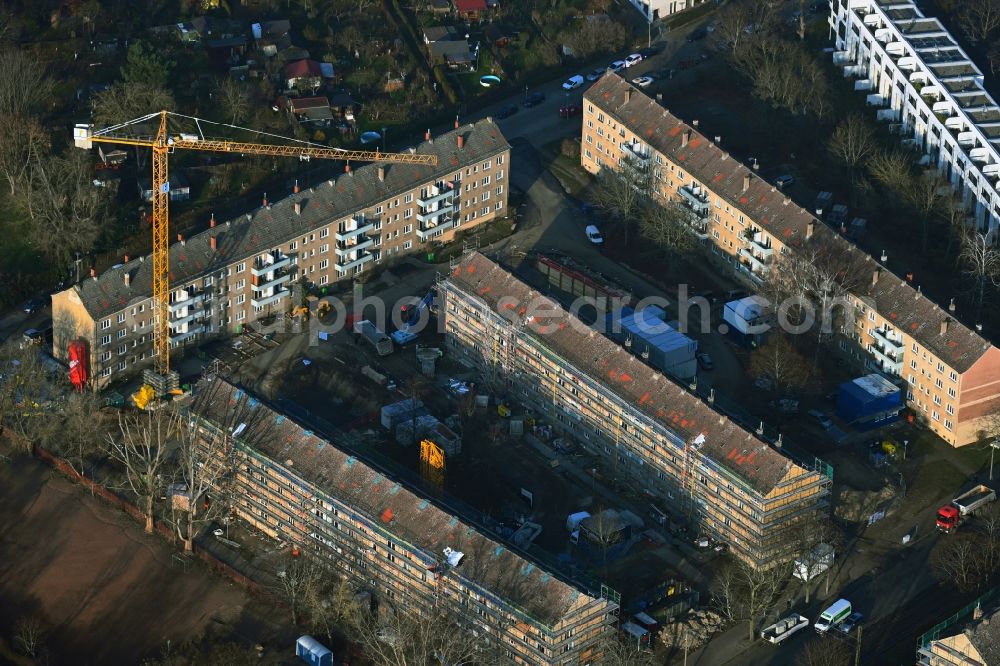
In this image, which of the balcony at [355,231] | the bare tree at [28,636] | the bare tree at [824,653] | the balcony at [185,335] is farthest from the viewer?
the balcony at [355,231]

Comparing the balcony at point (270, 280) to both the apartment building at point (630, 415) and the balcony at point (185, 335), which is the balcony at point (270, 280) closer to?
the balcony at point (185, 335)

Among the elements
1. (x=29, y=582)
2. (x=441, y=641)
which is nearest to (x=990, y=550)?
(x=441, y=641)

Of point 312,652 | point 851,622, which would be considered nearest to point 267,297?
point 312,652

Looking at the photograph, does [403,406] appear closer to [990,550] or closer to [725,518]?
[725,518]

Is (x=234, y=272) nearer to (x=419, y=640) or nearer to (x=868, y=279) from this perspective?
(x=419, y=640)

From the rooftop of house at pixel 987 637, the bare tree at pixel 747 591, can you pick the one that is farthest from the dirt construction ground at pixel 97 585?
the rooftop of house at pixel 987 637

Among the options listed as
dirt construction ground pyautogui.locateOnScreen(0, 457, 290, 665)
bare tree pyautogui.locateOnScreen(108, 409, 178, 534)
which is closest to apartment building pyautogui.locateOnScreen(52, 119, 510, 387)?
bare tree pyautogui.locateOnScreen(108, 409, 178, 534)

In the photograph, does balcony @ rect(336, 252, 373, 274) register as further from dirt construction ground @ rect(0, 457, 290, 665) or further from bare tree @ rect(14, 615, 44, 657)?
bare tree @ rect(14, 615, 44, 657)
